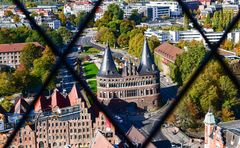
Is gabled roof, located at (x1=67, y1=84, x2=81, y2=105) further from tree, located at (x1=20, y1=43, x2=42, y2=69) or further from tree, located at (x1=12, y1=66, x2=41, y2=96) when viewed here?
tree, located at (x1=20, y1=43, x2=42, y2=69)

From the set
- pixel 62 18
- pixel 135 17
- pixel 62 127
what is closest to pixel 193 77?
pixel 62 127

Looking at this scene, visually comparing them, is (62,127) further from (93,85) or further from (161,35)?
(161,35)

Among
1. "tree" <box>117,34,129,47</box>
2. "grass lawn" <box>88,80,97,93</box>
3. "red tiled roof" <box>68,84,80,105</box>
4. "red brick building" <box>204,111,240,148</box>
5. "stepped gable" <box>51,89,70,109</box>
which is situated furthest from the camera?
"tree" <box>117,34,129,47</box>

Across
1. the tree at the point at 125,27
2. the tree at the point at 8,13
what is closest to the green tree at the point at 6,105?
the tree at the point at 125,27

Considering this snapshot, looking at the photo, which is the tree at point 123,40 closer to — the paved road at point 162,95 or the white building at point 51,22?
the paved road at point 162,95

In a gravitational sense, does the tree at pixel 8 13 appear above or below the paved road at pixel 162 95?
above

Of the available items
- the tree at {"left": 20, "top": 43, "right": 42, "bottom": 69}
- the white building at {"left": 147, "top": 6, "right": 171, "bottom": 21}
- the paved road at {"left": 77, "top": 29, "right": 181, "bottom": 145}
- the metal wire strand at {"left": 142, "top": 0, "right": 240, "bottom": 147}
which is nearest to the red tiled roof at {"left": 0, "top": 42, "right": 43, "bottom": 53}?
the tree at {"left": 20, "top": 43, "right": 42, "bottom": 69}

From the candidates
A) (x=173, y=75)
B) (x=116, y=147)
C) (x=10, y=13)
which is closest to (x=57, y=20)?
(x=10, y=13)
